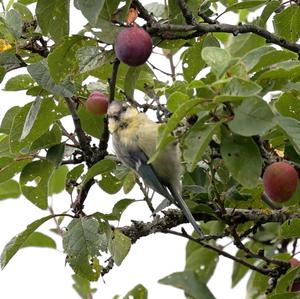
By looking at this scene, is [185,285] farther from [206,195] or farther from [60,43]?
[60,43]

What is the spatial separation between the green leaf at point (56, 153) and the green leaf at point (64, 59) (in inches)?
14.7

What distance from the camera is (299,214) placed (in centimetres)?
249

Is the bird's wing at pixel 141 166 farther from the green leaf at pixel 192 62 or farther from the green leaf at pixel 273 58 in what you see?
the green leaf at pixel 273 58

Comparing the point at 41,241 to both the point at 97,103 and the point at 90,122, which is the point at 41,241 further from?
the point at 97,103

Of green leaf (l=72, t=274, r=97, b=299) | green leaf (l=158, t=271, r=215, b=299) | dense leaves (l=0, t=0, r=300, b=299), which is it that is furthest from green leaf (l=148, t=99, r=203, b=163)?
green leaf (l=72, t=274, r=97, b=299)

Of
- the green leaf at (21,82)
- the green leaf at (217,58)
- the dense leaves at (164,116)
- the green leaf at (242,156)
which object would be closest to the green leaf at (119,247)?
the dense leaves at (164,116)

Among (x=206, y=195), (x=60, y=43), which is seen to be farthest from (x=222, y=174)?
(x=60, y=43)

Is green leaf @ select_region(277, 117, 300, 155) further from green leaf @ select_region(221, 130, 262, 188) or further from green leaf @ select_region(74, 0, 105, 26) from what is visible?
green leaf @ select_region(74, 0, 105, 26)

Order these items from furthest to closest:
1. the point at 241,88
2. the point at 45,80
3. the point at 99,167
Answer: the point at 99,167 < the point at 45,80 < the point at 241,88

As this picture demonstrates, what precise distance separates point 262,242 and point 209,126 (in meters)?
1.39

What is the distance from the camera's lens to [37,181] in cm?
269

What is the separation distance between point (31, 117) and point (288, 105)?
2.18ft

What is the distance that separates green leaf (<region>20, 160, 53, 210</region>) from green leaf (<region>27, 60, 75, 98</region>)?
404mm

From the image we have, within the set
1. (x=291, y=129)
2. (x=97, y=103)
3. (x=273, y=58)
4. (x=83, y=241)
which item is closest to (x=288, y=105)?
(x=273, y=58)
